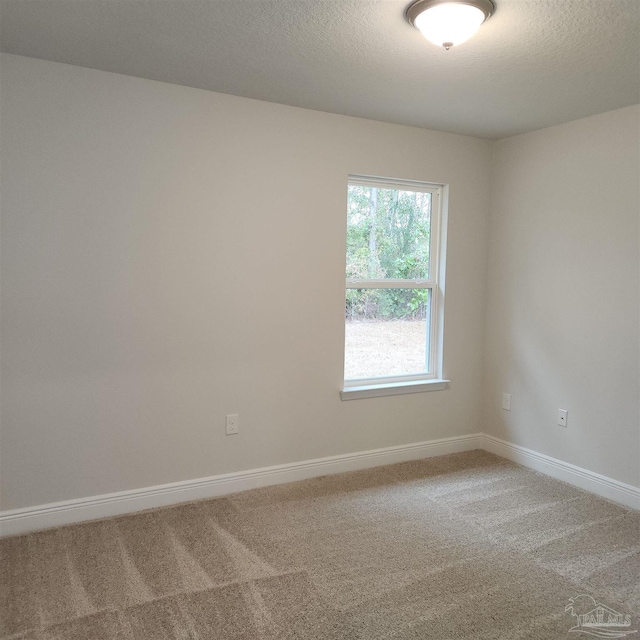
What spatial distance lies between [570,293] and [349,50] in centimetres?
208

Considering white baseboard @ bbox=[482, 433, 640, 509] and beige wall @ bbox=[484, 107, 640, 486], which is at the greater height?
beige wall @ bbox=[484, 107, 640, 486]

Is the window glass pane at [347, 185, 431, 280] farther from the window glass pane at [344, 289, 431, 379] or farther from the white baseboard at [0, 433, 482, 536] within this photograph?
the white baseboard at [0, 433, 482, 536]

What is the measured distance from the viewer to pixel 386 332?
3865mm

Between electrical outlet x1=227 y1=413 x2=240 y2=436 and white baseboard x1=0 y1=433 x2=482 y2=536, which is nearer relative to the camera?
white baseboard x1=0 y1=433 x2=482 y2=536

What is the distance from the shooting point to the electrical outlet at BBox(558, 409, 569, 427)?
3.61 m

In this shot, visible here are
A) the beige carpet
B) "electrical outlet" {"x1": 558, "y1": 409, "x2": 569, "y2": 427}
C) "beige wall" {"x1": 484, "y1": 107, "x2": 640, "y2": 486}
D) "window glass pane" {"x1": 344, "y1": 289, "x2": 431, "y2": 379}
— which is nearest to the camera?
the beige carpet

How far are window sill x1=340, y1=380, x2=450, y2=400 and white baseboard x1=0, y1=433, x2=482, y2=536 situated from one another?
388 mm

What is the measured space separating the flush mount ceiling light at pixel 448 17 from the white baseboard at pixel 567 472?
265cm

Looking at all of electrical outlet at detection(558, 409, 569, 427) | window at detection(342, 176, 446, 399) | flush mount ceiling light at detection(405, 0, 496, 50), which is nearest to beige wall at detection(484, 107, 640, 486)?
electrical outlet at detection(558, 409, 569, 427)

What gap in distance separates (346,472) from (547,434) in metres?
1.37

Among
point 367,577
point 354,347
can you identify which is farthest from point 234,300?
point 367,577

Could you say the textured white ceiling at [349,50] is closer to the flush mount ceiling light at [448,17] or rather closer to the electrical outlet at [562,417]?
the flush mount ceiling light at [448,17]

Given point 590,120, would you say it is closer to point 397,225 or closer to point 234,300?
point 397,225

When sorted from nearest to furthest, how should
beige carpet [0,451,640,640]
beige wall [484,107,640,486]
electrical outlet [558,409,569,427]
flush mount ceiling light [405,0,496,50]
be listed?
flush mount ceiling light [405,0,496,50] < beige carpet [0,451,640,640] < beige wall [484,107,640,486] < electrical outlet [558,409,569,427]
